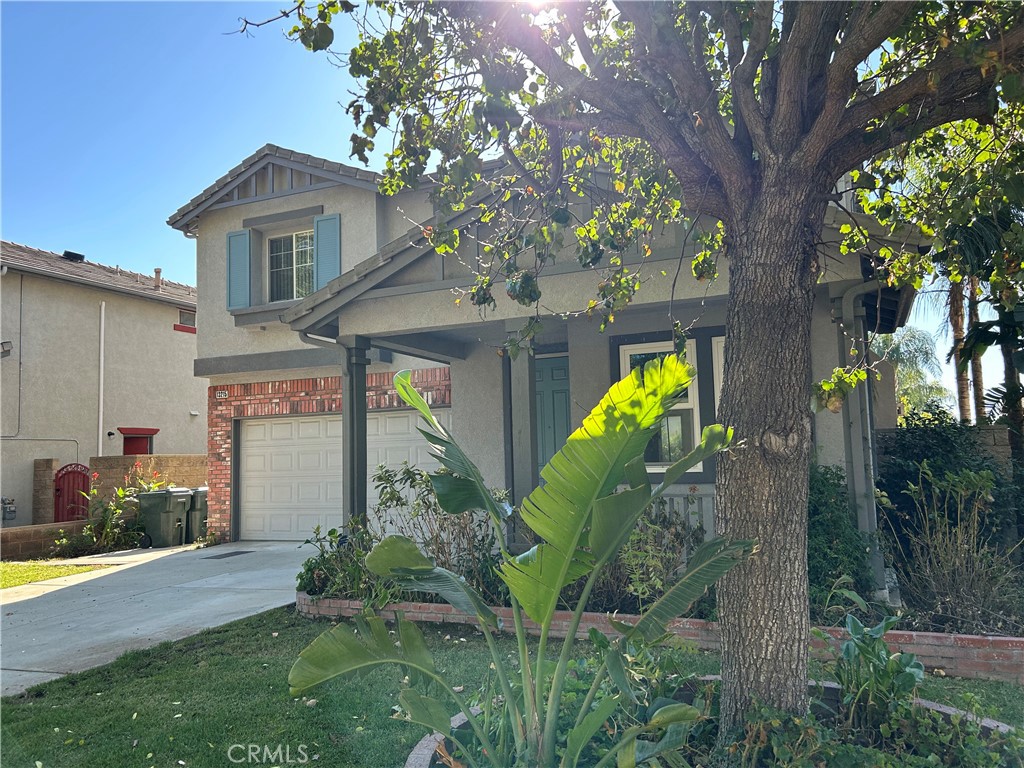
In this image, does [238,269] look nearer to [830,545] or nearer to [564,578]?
[830,545]

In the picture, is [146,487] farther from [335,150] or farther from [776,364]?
[776,364]

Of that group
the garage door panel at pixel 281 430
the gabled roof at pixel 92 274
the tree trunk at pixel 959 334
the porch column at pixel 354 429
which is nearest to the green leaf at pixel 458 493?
the porch column at pixel 354 429

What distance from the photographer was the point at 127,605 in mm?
8820

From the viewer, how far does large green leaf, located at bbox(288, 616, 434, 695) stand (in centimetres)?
315

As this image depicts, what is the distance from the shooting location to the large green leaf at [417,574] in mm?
3457

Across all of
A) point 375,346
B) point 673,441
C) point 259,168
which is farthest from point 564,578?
point 259,168

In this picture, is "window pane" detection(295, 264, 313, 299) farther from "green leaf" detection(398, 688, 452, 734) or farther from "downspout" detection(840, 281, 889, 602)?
"green leaf" detection(398, 688, 452, 734)

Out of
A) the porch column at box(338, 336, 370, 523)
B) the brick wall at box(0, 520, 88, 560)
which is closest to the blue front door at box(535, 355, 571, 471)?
the porch column at box(338, 336, 370, 523)

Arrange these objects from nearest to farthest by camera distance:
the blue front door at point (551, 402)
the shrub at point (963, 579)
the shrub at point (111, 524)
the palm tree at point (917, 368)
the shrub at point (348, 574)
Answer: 1. the shrub at point (963, 579)
2. the shrub at point (348, 574)
3. the blue front door at point (551, 402)
4. the shrub at point (111, 524)
5. the palm tree at point (917, 368)

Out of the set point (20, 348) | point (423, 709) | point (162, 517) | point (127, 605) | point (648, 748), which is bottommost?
point (127, 605)

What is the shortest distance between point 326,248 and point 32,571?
7.48 meters

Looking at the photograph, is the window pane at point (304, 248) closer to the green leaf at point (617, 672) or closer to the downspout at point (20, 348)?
the downspout at point (20, 348)

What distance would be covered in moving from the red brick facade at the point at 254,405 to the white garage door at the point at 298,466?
230 millimetres

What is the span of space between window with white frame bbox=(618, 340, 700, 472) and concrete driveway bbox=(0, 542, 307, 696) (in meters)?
4.94
